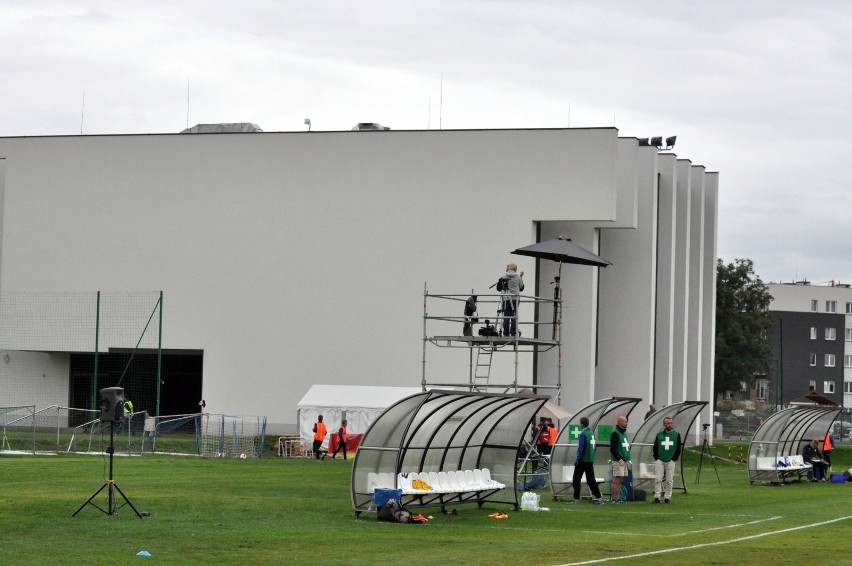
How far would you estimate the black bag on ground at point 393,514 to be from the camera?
21812 millimetres

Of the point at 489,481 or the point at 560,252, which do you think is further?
the point at 560,252

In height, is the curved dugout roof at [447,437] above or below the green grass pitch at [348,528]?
above

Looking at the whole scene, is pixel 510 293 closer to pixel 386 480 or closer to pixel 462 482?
pixel 462 482

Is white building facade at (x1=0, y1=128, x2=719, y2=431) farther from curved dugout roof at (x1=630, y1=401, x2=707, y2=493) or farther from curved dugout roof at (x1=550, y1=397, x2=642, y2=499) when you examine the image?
curved dugout roof at (x1=550, y1=397, x2=642, y2=499)

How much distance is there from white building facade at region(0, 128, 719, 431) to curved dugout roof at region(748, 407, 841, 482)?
16792 mm

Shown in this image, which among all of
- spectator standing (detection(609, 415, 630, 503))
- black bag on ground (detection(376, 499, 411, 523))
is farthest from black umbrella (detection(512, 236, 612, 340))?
black bag on ground (detection(376, 499, 411, 523))

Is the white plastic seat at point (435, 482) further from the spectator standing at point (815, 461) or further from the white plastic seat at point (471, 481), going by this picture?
the spectator standing at point (815, 461)

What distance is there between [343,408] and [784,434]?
1710 cm

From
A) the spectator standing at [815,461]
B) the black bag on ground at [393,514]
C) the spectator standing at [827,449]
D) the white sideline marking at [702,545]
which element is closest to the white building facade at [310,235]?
the spectator standing at [827,449]

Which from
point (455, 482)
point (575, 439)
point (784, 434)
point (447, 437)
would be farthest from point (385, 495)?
point (784, 434)

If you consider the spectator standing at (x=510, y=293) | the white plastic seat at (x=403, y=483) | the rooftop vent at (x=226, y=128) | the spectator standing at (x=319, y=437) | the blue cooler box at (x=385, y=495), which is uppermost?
the rooftop vent at (x=226, y=128)

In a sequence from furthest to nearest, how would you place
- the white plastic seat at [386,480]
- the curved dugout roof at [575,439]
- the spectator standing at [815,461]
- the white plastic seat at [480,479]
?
the spectator standing at [815,461] < the curved dugout roof at [575,439] < the white plastic seat at [480,479] < the white plastic seat at [386,480]

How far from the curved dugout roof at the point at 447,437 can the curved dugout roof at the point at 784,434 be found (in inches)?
481

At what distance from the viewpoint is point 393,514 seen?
21.9m
